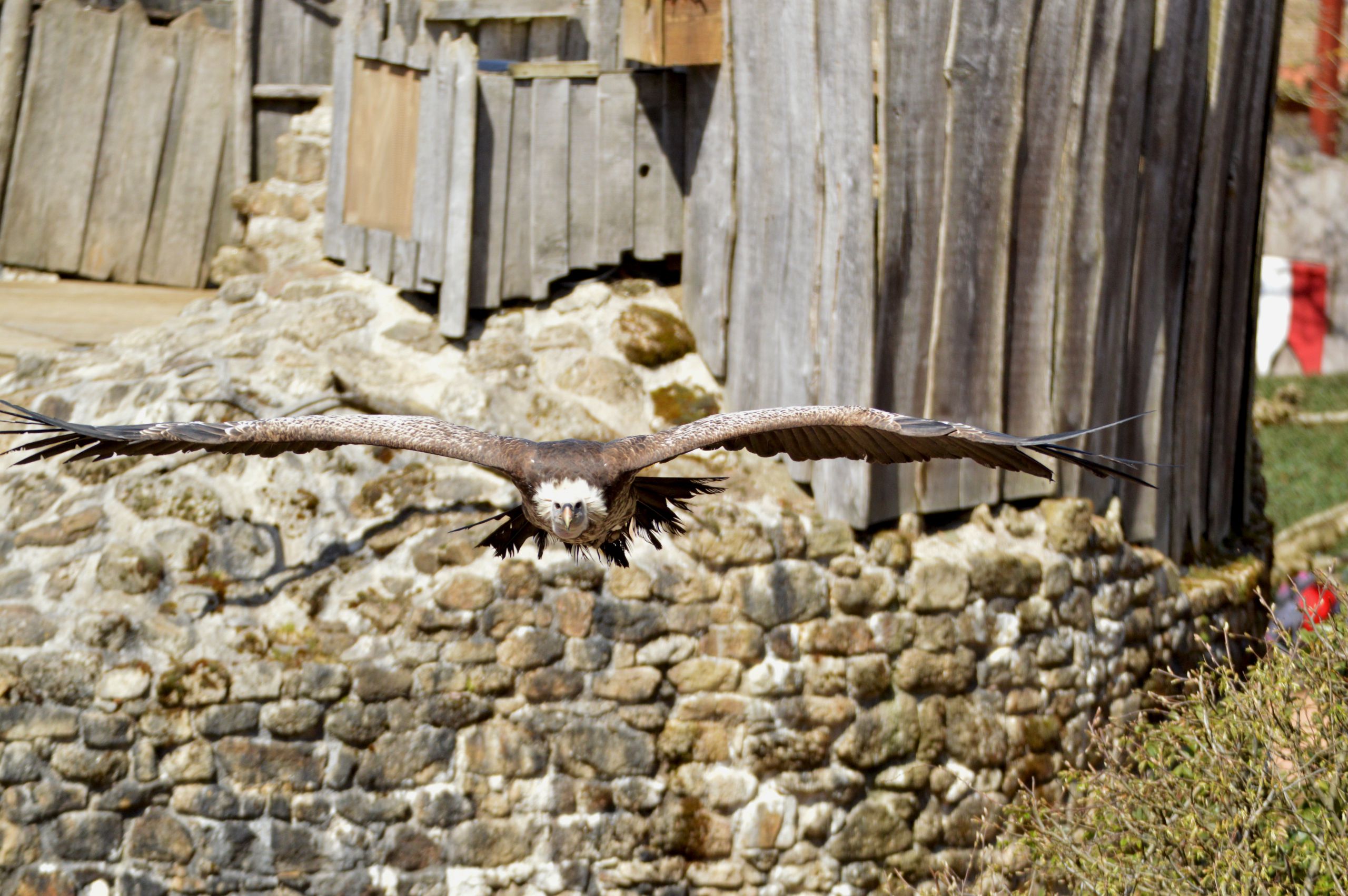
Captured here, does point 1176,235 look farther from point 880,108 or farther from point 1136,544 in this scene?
point 880,108

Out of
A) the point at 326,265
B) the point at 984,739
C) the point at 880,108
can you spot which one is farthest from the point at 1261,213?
the point at 326,265

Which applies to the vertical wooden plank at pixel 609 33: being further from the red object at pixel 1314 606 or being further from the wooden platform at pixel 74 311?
the red object at pixel 1314 606

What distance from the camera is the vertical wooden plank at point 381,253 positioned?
6316 mm

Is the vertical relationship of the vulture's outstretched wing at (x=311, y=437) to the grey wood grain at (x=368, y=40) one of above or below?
below

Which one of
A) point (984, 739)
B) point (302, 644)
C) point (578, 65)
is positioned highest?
point (578, 65)

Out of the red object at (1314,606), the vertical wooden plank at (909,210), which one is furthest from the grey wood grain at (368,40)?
the red object at (1314,606)

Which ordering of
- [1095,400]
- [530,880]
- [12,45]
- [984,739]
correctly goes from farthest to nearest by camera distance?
[12,45] < [1095,400] < [984,739] < [530,880]

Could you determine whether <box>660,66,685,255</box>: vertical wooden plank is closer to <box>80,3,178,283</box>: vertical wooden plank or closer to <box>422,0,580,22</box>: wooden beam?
<box>422,0,580,22</box>: wooden beam

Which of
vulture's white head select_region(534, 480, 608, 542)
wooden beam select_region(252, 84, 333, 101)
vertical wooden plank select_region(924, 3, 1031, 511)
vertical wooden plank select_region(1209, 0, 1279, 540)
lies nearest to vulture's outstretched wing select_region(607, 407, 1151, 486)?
vulture's white head select_region(534, 480, 608, 542)

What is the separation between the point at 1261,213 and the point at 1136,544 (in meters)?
2.15

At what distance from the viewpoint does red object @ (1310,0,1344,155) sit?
13734 mm

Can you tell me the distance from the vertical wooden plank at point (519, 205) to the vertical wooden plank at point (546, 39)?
0.46 metres

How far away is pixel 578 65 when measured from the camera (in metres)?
6.37

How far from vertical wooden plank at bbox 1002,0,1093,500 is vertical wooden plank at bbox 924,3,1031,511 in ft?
0.27
